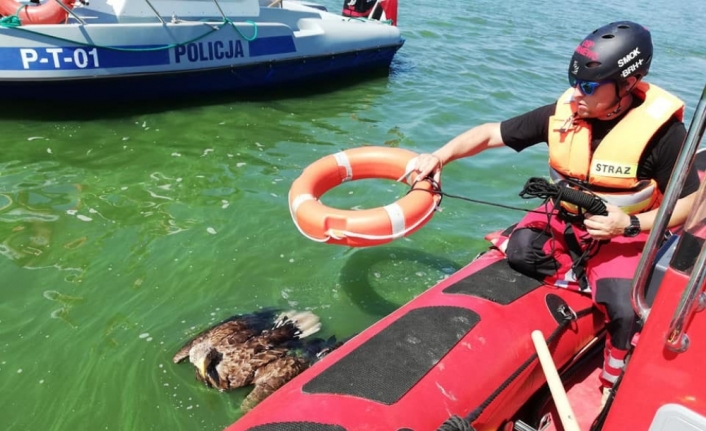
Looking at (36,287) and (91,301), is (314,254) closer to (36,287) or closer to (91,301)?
(91,301)

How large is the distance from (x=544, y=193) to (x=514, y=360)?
0.85 meters

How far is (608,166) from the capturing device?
2988 millimetres

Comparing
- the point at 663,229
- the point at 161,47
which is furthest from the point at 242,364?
the point at 161,47

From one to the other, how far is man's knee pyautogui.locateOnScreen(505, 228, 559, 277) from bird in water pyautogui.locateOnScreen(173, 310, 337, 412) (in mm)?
1334

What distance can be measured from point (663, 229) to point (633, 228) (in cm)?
116

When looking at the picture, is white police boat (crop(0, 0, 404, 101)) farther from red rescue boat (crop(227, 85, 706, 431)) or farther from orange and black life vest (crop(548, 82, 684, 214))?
orange and black life vest (crop(548, 82, 684, 214))

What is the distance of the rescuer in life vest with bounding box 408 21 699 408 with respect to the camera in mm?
2816

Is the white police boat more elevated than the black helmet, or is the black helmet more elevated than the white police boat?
the black helmet

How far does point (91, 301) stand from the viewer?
427 cm

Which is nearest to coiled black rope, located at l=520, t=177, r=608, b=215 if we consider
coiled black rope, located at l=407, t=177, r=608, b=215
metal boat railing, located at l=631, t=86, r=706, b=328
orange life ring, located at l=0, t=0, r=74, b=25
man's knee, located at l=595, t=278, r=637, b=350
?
coiled black rope, located at l=407, t=177, r=608, b=215

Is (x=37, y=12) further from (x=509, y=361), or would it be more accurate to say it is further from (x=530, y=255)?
(x=509, y=361)

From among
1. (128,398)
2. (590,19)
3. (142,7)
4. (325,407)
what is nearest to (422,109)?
(142,7)

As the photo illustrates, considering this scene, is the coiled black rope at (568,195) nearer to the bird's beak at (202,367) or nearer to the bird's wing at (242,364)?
the bird's wing at (242,364)

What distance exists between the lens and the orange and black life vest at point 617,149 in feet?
9.50
